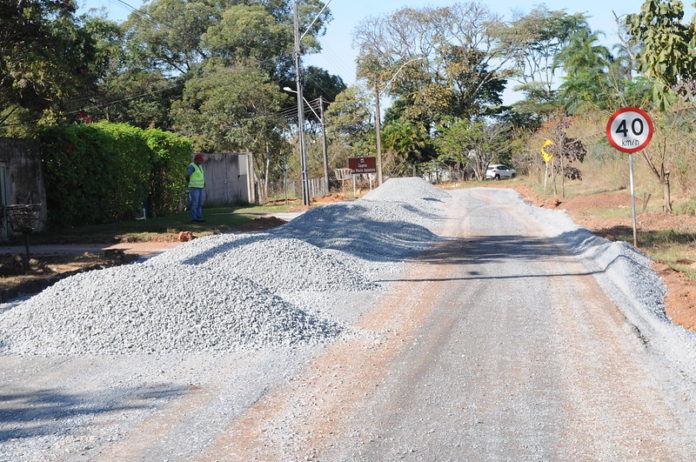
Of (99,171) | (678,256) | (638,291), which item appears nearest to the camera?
(638,291)

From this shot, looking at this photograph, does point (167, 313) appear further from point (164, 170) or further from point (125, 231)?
point (164, 170)

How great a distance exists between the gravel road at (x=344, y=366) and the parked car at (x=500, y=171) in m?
50.8

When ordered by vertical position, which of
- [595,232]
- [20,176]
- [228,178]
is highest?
[228,178]

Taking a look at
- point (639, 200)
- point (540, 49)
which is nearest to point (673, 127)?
point (639, 200)

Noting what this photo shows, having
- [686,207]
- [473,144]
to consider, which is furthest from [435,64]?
[686,207]

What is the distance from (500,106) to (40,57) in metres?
50.2

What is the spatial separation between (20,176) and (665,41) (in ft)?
50.6

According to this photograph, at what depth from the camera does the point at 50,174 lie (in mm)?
20625

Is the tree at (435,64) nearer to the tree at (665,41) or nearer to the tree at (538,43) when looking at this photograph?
the tree at (538,43)

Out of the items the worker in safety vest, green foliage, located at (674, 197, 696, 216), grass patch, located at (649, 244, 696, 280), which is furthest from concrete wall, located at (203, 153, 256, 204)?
grass patch, located at (649, 244, 696, 280)

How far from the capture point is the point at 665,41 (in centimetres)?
1193

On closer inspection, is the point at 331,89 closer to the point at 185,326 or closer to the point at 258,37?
the point at 258,37

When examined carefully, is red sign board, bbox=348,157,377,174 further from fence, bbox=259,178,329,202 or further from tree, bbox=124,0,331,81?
tree, bbox=124,0,331,81

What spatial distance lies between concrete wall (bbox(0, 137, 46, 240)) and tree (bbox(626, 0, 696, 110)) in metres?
14.3
